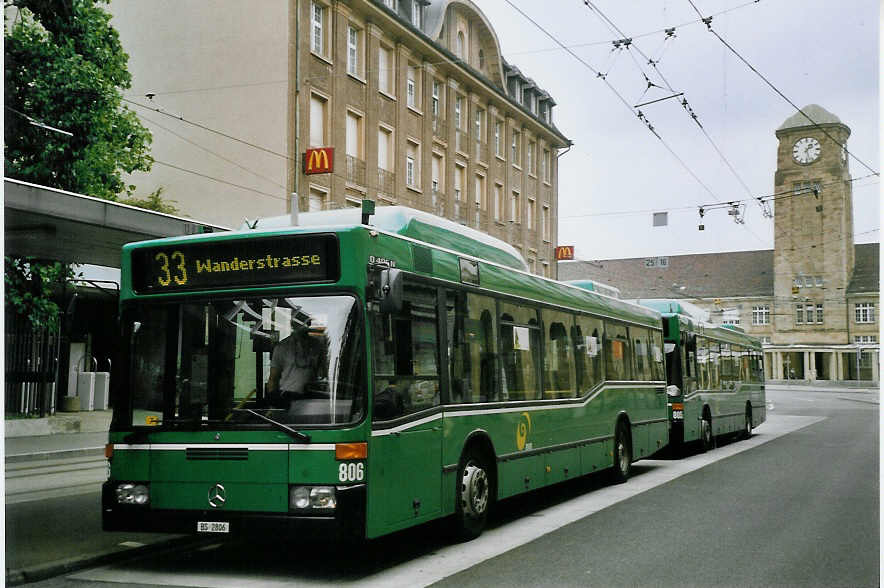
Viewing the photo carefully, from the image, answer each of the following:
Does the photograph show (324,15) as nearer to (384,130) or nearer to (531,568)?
(384,130)

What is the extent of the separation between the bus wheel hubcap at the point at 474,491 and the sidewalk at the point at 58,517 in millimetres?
2588

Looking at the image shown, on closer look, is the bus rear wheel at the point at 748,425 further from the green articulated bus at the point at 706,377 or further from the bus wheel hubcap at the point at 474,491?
the bus wheel hubcap at the point at 474,491

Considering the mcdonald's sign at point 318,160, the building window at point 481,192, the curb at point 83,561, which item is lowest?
the curb at point 83,561

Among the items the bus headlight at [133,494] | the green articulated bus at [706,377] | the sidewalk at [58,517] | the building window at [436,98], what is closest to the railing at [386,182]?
the building window at [436,98]

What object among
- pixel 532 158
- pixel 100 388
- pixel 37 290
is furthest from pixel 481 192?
pixel 37 290

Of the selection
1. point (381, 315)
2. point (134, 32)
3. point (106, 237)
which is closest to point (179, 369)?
point (381, 315)

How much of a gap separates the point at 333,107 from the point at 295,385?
74.0ft

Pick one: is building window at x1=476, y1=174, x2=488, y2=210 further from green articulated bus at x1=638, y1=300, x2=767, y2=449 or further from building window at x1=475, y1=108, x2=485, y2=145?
green articulated bus at x1=638, y1=300, x2=767, y2=449

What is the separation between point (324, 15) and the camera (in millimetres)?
29438

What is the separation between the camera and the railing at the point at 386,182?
31.6 meters

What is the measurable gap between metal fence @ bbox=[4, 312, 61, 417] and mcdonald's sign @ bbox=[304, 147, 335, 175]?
8.09 meters

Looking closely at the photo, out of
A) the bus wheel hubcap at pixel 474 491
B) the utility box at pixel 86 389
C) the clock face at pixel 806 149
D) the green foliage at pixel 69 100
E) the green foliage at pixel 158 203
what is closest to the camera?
the bus wheel hubcap at pixel 474 491

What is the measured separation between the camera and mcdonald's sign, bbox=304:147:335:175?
27516 mm

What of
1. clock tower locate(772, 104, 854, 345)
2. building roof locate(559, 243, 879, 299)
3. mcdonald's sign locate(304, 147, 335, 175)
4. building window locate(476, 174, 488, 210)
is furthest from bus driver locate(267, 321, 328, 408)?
building roof locate(559, 243, 879, 299)
